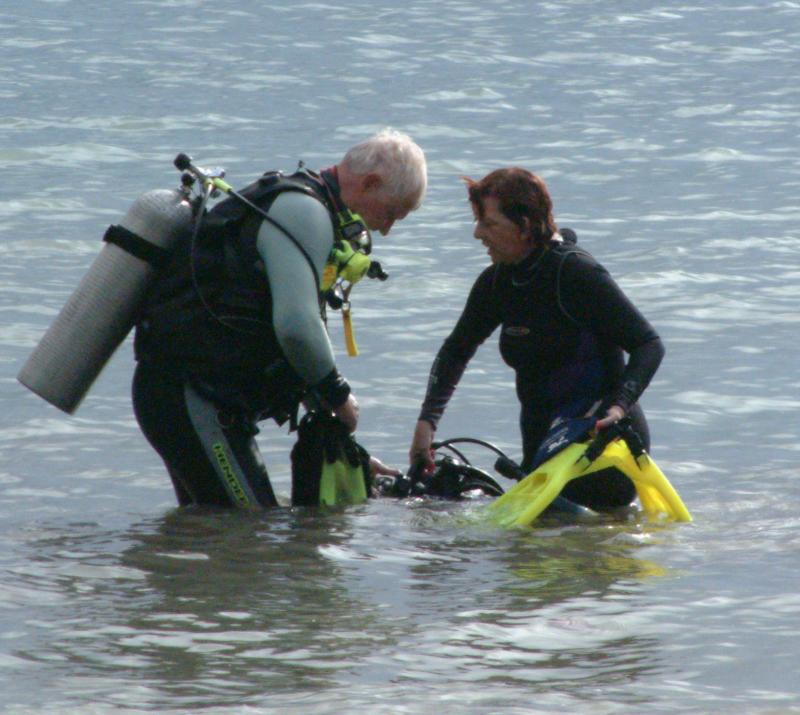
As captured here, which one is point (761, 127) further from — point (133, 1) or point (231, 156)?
point (133, 1)

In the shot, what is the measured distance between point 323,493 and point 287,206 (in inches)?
50.4

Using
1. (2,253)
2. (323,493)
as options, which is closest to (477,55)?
(2,253)

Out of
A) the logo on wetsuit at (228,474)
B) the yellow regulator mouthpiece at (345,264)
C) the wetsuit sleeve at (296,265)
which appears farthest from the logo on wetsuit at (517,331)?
the logo on wetsuit at (228,474)

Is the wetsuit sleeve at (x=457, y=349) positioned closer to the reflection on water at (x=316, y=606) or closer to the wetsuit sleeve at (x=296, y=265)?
the reflection on water at (x=316, y=606)

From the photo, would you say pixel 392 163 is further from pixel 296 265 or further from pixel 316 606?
pixel 316 606

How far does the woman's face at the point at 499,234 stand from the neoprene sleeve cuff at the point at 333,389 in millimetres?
677

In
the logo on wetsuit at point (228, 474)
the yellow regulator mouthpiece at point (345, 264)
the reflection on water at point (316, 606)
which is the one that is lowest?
the reflection on water at point (316, 606)

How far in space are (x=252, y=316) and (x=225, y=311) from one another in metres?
0.09

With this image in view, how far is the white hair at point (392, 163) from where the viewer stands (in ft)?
18.2

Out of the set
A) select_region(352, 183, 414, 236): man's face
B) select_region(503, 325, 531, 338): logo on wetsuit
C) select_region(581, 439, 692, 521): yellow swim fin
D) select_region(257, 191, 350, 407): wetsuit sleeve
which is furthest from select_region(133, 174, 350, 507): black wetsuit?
select_region(581, 439, 692, 521): yellow swim fin

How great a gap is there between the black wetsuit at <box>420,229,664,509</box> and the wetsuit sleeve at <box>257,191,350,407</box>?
84 cm

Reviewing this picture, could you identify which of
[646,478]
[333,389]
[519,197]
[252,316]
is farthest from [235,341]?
[646,478]

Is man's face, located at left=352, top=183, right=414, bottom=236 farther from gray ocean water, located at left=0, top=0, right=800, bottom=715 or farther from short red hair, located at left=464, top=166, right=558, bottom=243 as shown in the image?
gray ocean water, located at left=0, top=0, right=800, bottom=715

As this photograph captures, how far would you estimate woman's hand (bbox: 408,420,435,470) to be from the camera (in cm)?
631
